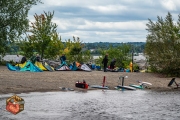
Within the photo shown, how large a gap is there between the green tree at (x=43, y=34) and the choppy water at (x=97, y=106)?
83.0ft

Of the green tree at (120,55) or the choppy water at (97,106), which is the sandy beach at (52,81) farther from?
the green tree at (120,55)

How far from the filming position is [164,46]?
4822 cm

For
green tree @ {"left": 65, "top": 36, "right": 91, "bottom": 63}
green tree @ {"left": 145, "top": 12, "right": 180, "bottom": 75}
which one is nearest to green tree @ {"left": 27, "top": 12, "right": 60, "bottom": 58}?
green tree @ {"left": 65, "top": 36, "right": 91, "bottom": 63}

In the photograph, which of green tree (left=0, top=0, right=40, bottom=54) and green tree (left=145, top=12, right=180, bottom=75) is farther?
green tree (left=145, top=12, right=180, bottom=75)

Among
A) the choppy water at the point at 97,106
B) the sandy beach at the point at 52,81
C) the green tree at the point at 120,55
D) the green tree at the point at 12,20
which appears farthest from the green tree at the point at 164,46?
the green tree at the point at 120,55

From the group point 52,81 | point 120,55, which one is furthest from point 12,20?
point 120,55

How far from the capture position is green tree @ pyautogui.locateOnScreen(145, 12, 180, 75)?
47.6 metres

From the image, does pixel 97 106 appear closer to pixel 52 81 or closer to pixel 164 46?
pixel 52 81

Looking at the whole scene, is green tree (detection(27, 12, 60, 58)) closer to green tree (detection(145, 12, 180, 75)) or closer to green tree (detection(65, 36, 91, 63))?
green tree (detection(65, 36, 91, 63))

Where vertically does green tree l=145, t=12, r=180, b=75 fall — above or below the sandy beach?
above

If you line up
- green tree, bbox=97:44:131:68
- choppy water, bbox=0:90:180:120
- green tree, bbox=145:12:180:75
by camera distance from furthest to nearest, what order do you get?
green tree, bbox=97:44:131:68, green tree, bbox=145:12:180:75, choppy water, bbox=0:90:180:120

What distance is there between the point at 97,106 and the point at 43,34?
33.8m

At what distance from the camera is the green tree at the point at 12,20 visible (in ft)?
103

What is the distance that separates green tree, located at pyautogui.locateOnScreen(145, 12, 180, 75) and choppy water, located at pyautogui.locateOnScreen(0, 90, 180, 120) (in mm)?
12176
